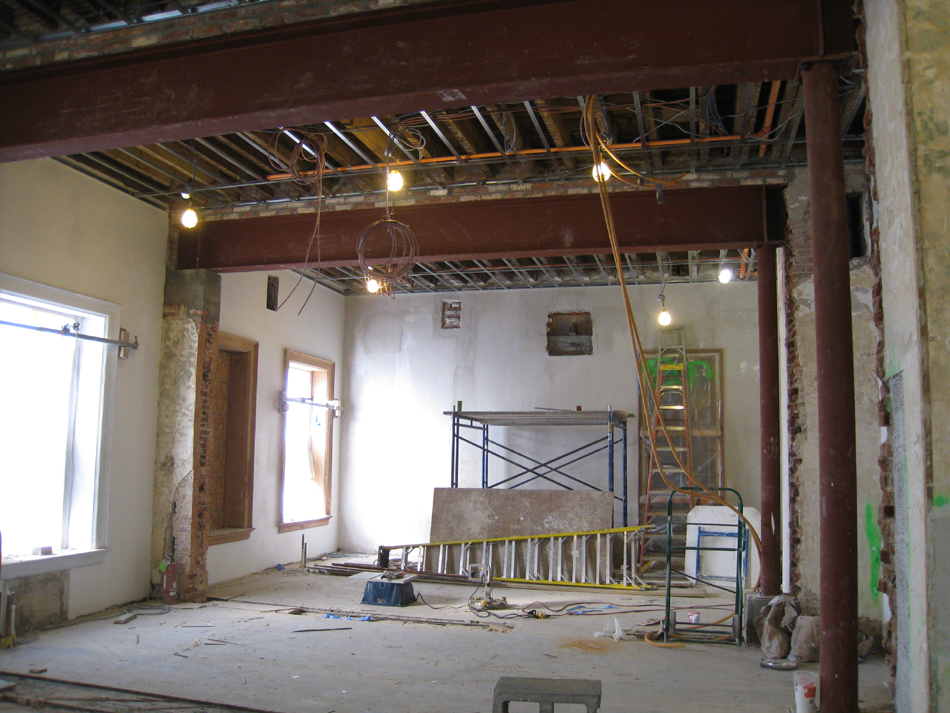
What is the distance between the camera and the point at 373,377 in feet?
37.8

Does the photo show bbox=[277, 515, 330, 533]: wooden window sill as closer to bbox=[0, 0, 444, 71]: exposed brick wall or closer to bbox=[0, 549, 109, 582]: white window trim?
bbox=[0, 549, 109, 582]: white window trim

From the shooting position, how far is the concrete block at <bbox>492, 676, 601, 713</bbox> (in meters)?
3.10

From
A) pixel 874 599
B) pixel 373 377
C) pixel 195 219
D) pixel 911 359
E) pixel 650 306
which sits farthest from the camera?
pixel 373 377

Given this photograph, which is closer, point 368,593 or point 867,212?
point 867,212

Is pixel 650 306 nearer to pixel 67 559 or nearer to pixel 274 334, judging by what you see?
pixel 274 334

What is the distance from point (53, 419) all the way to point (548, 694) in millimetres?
5313

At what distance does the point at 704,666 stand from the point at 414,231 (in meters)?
4.58

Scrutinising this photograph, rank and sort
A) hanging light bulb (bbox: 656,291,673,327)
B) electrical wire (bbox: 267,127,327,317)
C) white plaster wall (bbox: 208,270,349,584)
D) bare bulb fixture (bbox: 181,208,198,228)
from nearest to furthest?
electrical wire (bbox: 267,127,327,317) → bare bulb fixture (bbox: 181,208,198,228) → white plaster wall (bbox: 208,270,349,584) → hanging light bulb (bbox: 656,291,673,327)

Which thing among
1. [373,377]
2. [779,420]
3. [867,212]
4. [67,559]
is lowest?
[67,559]

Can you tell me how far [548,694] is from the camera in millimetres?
3125

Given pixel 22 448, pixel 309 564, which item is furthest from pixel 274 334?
pixel 22 448

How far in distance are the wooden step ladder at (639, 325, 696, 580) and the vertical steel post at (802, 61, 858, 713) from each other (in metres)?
5.91

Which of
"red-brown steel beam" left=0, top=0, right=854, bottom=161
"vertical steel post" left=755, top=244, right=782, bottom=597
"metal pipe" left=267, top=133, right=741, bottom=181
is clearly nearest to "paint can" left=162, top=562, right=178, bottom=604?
"metal pipe" left=267, top=133, right=741, bottom=181

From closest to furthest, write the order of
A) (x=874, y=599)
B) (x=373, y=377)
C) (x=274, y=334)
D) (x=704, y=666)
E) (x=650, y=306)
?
1. (x=704, y=666)
2. (x=874, y=599)
3. (x=274, y=334)
4. (x=650, y=306)
5. (x=373, y=377)
